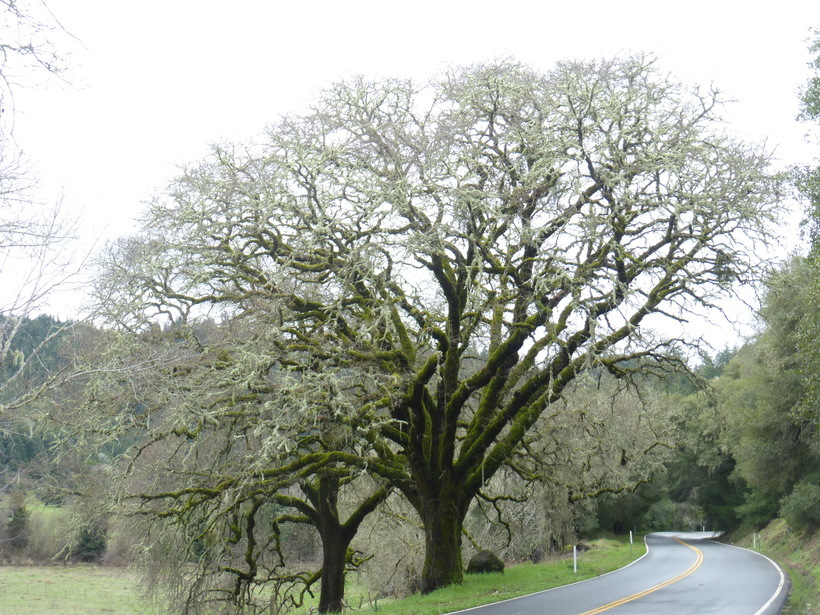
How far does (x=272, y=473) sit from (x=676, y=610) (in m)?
7.57

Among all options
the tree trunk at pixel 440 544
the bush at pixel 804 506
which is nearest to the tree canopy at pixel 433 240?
the tree trunk at pixel 440 544

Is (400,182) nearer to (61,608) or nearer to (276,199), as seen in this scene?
(276,199)

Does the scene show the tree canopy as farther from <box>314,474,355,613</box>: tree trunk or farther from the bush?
the bush

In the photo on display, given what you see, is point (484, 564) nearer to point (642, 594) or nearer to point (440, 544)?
point (440, 544)

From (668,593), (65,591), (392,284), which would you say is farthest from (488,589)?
(65,591)

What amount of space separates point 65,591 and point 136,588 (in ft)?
66.9

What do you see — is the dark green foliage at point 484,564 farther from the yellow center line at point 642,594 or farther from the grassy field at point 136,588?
the yellow center line at point 642,594

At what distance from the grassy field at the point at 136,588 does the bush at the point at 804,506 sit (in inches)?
261

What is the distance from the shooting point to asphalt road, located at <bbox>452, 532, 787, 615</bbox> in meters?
13.0

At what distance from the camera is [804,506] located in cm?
3088

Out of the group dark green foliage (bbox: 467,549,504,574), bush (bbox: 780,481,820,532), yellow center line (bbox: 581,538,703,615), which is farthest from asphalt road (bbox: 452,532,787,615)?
bush (bbox: 780,481,820,532)

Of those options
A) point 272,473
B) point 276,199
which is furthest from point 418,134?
point 272,473

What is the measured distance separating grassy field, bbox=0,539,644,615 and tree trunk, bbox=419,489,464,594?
1.36 ft

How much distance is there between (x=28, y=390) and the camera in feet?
25.1
